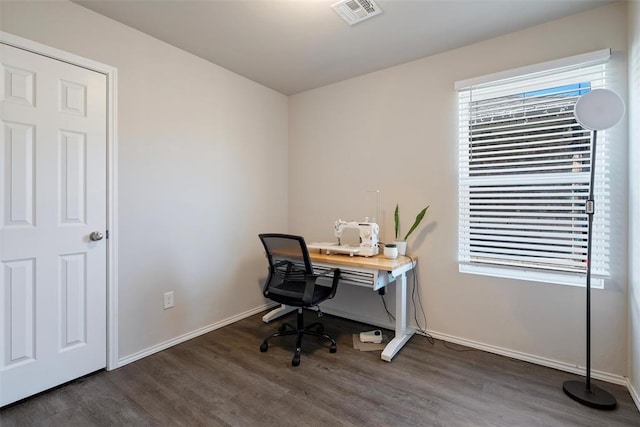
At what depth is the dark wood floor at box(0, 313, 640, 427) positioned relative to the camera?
1.61 metres

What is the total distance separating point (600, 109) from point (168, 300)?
3.25 meters

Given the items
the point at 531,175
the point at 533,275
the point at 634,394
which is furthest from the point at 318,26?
the point at 634,394

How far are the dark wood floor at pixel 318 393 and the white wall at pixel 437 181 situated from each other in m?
0.27

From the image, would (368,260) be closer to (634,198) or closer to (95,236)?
(634,198)

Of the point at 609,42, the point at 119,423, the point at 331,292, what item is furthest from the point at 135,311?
the point at 609,42

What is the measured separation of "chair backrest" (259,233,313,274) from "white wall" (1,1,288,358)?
67cm

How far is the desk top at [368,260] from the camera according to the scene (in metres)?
2.23

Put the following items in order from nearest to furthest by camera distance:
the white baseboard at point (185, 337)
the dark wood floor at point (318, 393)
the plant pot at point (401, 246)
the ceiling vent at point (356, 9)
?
the dark wood floor at point (318, 393) → the ceiling vent at point (356, 9) → the white baseboard at point (185, 337) → the plant pot at point (401, 246)

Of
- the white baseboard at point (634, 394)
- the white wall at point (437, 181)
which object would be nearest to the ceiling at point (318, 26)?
the white wall at point (437, 181)

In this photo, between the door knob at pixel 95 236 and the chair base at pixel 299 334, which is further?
the chair base at pixel 299 334

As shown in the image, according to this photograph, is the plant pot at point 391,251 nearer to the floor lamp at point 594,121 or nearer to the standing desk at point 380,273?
the standing desk at point 380,273

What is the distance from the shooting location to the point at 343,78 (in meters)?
3.06

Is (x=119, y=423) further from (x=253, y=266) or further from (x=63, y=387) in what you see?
(x=253, y=266)

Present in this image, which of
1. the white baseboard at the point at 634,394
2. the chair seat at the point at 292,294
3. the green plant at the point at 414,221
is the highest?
the green plant at the point at 414,221
